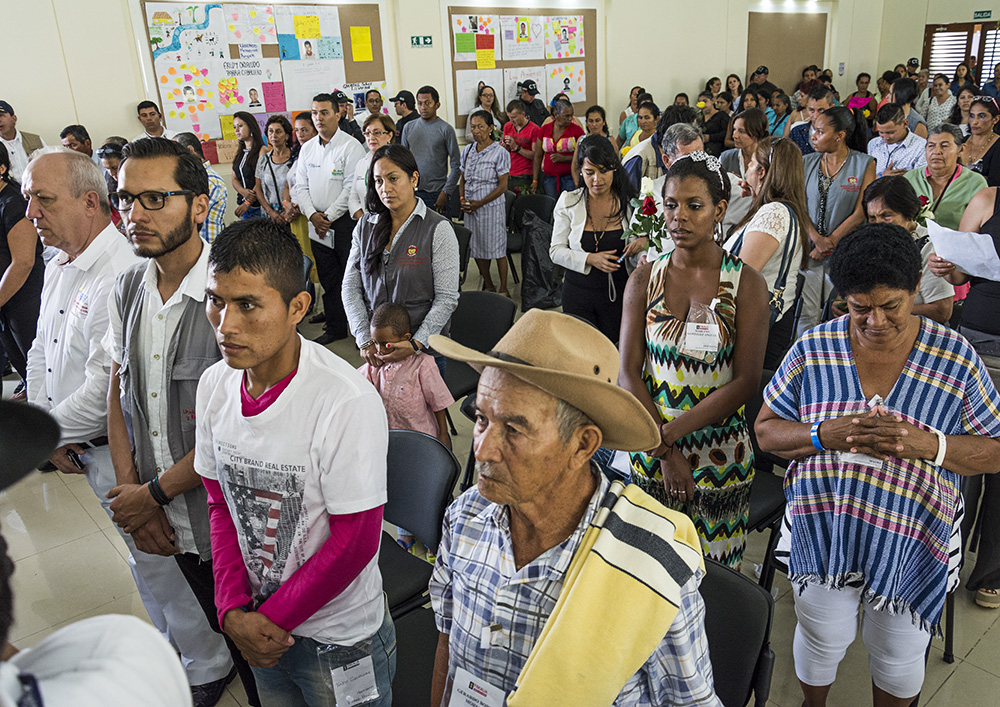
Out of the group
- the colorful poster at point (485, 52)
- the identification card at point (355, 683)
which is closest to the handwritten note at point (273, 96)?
the colorful poster at point (485, 52)

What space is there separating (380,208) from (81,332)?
1398mm

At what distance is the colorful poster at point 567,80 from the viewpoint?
10.6 metres

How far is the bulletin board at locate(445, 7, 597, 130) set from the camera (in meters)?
9.58

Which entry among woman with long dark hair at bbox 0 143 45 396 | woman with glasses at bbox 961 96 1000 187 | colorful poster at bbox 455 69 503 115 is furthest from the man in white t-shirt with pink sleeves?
colorful poster at bbox 455 69 503 115

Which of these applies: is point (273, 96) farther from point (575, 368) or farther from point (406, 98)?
point (575, 368)

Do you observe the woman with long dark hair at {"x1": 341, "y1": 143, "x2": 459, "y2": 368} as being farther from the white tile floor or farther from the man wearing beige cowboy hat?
the man wearing beige cowboy hat

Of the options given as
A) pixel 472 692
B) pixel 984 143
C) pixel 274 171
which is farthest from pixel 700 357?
pixel 274 171

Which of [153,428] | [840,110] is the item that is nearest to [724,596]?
[153,428]

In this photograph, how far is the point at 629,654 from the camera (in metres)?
1.08

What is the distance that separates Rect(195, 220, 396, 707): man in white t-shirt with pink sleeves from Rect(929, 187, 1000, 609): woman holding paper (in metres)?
1.88

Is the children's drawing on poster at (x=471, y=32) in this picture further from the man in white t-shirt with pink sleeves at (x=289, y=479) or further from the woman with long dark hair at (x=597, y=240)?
the man in white t-shirt with pink sleeves at (x=289, y=479)

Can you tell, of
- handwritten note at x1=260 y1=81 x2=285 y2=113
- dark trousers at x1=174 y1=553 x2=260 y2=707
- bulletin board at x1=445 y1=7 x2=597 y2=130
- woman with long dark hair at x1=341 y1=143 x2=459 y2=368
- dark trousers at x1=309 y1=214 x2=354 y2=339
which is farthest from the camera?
bulletin board at x1=445 y1=7 x2=597 y2=130

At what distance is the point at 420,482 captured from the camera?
2.21 meters

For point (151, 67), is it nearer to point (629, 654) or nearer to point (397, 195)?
point (397, 195)
